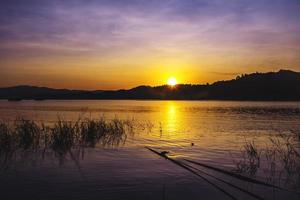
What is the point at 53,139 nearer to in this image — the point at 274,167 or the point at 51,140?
the point at 51,140

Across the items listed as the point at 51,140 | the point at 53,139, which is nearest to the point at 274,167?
the point at 53,139

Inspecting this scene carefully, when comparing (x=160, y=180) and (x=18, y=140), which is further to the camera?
(x=18, y=140)

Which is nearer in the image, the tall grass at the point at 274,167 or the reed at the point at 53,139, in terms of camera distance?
the tall grass at the point at 274,167

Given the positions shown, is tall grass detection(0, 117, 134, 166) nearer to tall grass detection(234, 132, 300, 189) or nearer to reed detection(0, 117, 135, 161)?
reed detection(0, 117, 135, 161)

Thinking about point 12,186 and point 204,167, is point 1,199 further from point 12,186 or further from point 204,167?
point 204,167

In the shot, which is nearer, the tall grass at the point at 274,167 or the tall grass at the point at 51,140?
the tall grass at the point at 274,167

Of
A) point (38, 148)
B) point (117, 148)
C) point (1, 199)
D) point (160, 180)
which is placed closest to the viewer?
point (1, 199)

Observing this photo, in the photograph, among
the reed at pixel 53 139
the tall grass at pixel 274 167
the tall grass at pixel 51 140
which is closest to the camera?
the tall grass at pixel 274 167

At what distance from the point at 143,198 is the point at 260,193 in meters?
3.96

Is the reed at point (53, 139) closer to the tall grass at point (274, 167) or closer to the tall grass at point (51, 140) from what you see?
the tall grass at point (51, 140)

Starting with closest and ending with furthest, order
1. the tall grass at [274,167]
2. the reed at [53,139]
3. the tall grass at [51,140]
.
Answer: the tall grass at [274,167], the tall grass at [51,140], the reed at [53,139]

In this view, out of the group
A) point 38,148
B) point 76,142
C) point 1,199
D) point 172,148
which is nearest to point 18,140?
point 38,148

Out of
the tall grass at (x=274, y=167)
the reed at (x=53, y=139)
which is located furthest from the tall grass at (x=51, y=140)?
the tall grass at (x=274, y=167)

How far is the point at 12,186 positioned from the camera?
506 inches
